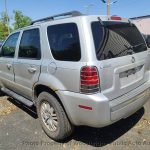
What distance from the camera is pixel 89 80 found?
3.40 metres

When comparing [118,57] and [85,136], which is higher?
[118,57]

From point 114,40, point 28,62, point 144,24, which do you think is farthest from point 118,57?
point 144,24

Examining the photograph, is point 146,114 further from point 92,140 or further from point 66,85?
point 66,85

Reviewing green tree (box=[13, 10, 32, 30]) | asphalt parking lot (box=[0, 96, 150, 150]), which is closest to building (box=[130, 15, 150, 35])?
green tree (box=[13, 10, 32, 30])

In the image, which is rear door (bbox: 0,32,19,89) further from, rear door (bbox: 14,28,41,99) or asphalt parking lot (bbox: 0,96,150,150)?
asphalt parking lot (bbox: 0,96,150,150)

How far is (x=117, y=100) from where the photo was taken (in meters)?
3.65

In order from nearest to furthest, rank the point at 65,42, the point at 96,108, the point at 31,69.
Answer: the point at 96,108, the point at 65,42, the point at 31,69

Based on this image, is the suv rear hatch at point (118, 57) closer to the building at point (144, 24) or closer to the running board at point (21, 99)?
the running board at point (21, 99)

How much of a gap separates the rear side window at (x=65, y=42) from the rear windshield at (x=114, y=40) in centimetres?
28

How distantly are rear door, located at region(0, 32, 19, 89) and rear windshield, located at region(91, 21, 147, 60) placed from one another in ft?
7.56

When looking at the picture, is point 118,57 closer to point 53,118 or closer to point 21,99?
point 53,118

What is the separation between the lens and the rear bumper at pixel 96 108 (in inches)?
134

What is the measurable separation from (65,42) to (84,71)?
0.65 meters

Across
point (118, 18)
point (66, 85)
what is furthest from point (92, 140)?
point (118, 18)
